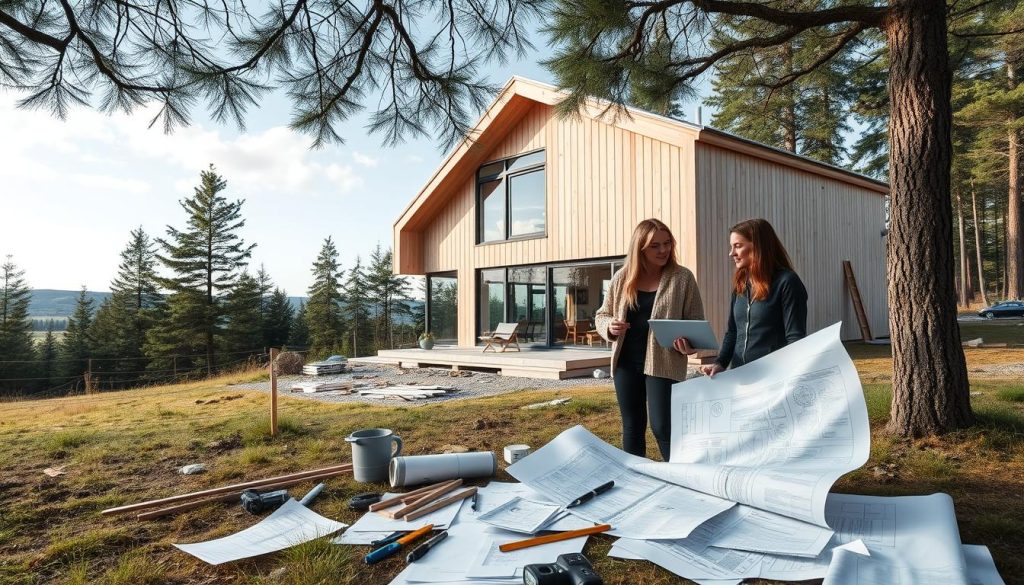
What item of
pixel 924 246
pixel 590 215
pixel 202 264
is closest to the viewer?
pixel 924 246

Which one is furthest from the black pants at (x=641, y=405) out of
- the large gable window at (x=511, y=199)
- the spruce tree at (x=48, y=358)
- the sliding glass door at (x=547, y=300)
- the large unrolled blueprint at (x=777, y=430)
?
the spruce tree at (x=48, y=358)

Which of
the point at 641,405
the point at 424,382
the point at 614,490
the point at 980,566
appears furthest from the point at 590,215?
the point at 980,566

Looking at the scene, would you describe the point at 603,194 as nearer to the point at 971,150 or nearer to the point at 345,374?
the point at 345,374

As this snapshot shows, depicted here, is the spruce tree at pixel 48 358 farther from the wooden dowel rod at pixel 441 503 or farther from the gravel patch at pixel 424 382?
the wooden dowel rod at pixel 441 503

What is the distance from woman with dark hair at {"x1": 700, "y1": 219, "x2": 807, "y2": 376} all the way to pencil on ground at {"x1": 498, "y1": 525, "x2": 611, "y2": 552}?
3.13 ft

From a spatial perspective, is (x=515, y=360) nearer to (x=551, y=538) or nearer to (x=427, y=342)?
(x=427, y=342)

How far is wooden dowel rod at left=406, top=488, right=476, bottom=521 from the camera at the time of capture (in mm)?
2107

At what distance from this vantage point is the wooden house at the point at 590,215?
8289 mm

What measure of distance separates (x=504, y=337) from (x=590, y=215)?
2930 mm

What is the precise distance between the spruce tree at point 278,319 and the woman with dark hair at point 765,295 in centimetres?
3711

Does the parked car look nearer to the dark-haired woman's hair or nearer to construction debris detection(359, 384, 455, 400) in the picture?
construction debris detection(359, 384, 455, 400)

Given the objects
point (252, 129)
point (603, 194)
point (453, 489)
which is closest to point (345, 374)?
point (603, 194)

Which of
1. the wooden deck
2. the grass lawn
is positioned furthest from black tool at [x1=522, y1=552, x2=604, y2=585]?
the wooden deck

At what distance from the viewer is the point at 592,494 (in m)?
2.19
